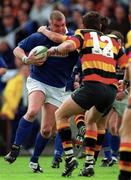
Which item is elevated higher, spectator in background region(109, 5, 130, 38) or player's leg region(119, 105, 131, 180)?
player's leg region(119, 105, 131, 180)

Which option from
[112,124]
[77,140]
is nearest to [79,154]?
[112,124]

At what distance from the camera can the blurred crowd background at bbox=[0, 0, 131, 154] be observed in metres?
16.5

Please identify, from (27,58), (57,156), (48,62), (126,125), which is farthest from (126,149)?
(57,156)

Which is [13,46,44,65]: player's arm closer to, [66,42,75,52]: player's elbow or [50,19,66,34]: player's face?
[50,19,66,34]: player's face

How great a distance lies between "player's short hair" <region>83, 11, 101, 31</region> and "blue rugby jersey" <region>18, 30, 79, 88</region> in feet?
4.17

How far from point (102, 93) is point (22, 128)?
1745mm

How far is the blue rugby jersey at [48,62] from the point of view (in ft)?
37.0

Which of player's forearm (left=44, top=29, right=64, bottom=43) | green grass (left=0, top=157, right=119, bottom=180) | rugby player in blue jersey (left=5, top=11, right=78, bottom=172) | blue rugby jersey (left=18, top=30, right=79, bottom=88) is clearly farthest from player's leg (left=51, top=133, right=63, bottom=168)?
player's forearm (left=44, top=29, right=64, bottom=43)

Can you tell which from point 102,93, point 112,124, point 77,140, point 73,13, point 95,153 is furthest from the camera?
point 73,13

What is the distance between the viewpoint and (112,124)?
13.2 metres

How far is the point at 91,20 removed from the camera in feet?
32.6

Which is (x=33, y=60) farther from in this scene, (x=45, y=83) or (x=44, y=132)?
(x=44, y=132)

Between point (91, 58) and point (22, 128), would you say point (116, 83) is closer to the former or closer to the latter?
point (91, 58)

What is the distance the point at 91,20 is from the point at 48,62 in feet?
5.27
